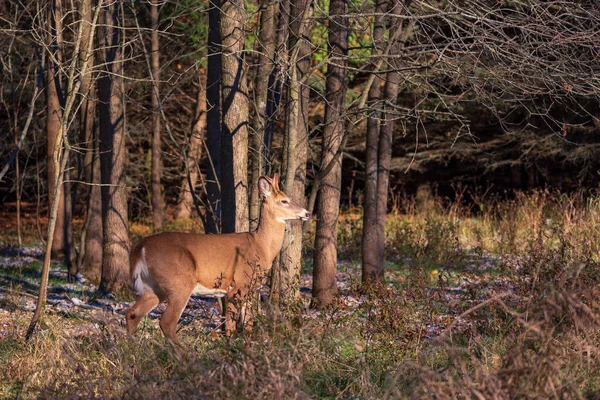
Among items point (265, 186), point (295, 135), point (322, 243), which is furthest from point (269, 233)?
point (322, 243)

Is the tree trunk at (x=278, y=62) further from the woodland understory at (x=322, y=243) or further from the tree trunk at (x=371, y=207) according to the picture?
the tree trunk at (x=371, y=207)

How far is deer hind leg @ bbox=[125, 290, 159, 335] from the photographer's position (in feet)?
28.9

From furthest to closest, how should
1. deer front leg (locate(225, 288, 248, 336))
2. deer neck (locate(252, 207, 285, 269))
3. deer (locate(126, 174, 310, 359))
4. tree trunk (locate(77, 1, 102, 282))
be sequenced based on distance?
tree trunk (locate(77, 1, 102, 282))
deer neck (locate(252, 207, 285, 269))
deer (locate(126, 174, 310, 359))
deer front leg (locate(225, 288, 248, 336))

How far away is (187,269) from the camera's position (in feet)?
28.8

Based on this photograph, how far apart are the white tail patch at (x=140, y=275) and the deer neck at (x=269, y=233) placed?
141 cm

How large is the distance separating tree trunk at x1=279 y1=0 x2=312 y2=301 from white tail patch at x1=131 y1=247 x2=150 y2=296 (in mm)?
1433

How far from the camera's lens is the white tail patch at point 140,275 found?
28.7 ft

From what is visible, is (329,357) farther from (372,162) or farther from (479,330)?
(372,162)

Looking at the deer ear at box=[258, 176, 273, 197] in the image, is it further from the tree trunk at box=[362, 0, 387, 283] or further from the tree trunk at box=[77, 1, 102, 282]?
the tree trunk at box=[77, 1, 102, 282]

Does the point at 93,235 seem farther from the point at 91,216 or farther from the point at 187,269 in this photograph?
the point at 187,269

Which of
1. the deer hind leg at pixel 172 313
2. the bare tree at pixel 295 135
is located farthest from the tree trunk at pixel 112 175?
the deer hind leg at pixel 172 313

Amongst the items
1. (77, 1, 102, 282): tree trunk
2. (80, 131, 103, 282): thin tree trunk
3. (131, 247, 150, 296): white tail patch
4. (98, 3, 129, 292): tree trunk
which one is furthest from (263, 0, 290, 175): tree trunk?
(80, 131, 103, 282): thin tree trunk

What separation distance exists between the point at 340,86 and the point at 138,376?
615cm

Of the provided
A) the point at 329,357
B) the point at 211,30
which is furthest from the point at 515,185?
the point at 329,357
